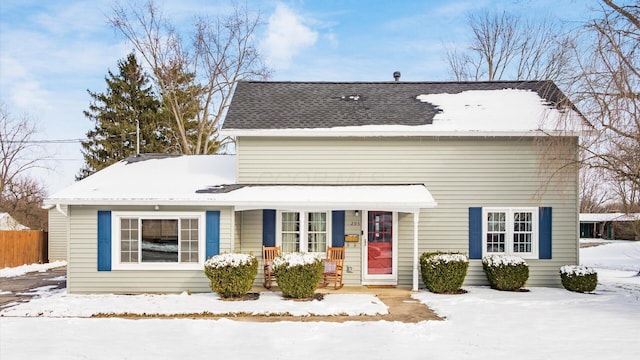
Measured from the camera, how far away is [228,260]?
9.62m

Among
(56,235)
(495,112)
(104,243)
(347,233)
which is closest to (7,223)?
(56,235)

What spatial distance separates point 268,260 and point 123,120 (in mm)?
20546

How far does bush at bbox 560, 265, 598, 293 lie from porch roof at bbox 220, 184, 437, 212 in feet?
11.4

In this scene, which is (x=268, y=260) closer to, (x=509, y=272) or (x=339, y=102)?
(x=339, y=102)

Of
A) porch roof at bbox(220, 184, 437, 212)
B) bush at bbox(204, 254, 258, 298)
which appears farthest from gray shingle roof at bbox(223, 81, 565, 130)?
bush at bbox(204, 254, 258, 298)

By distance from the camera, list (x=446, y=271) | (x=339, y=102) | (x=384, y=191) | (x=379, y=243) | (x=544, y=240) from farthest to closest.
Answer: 1. (x=339, y=102)
2. (x=379, y=243)
3. (x=544, y=240)
4. (x=384, y=191)
5. (x=446, y=271)

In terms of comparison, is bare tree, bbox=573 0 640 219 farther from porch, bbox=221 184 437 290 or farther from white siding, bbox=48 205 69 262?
white siding, bbox=48 205 69 262

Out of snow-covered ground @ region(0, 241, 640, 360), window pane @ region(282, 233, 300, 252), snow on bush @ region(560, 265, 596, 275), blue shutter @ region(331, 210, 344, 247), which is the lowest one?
snow-covered ground @ region(0, 241, 640, 360)

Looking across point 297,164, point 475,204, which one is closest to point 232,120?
point 297,164

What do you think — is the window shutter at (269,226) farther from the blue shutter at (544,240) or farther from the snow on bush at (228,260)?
the blue shutter at (544,240)

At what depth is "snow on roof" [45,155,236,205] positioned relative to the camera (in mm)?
10367

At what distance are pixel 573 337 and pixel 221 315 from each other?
5609 millimetres

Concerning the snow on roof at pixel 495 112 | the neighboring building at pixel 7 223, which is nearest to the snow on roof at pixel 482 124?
the snow on roof at pixel 495 112

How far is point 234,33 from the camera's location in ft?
84.0
